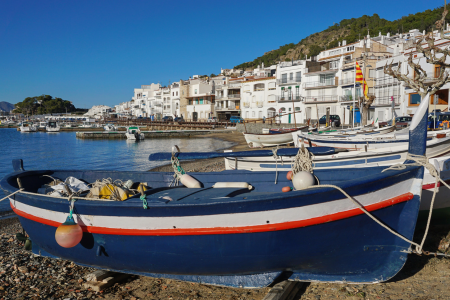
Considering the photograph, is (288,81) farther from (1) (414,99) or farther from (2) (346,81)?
(1) (414,99)

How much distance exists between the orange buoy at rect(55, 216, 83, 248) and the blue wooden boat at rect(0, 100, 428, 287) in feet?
0.51

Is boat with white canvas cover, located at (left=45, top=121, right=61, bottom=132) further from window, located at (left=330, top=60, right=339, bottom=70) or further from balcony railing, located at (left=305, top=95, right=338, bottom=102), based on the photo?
window, located at (left=330, top=60, right=339, bottom=70)

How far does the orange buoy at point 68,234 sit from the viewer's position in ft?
15.0

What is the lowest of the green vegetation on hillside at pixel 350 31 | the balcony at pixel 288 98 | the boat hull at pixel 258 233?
the boat hull at pixel 258 233

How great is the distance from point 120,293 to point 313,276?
9.51 ft

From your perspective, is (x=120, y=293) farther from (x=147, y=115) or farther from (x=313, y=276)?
(x=147, y=115)

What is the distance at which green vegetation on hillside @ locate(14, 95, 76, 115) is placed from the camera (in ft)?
465

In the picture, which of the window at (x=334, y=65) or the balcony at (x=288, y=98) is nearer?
the window at (x=334, y=65)

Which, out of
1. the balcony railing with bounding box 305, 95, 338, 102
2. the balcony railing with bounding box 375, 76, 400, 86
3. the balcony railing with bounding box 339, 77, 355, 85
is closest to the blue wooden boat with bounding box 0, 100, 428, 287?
the balcony railing with bounding box 375, 76, 400, 86

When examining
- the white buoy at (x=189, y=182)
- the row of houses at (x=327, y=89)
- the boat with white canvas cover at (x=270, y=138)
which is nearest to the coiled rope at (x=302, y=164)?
the white buoy at (x=189, y=182)

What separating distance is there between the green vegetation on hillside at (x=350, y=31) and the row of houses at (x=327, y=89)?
14.5 m

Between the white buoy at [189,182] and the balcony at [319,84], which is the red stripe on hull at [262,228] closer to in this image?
the white buoy at [189,182]

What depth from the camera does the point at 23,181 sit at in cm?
660

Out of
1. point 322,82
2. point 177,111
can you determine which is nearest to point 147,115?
point 177,111
